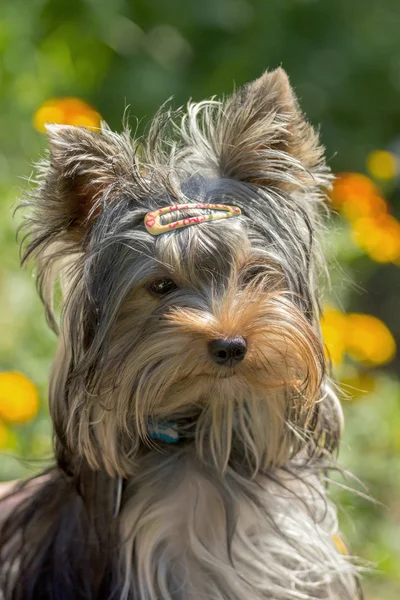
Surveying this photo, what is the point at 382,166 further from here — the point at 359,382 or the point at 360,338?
→ the point at 359,382

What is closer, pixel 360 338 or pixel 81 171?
pixel 81 171

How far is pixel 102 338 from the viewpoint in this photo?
2.37 meters

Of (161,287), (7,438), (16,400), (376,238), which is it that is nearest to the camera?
(161,287)

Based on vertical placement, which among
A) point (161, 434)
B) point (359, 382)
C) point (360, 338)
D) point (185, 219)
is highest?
point (185, 219)

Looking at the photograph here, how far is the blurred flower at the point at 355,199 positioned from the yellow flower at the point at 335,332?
0.44 metres

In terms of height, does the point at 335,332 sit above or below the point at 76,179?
below

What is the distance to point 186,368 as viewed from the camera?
232 cm

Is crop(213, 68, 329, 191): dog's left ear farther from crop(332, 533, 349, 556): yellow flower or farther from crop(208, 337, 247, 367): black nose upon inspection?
crop(332, 533, 349, 556): yellow flower

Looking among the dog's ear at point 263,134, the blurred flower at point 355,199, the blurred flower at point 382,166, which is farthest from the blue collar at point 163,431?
the blurred flower at point 382,166

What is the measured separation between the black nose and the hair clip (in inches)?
11.9

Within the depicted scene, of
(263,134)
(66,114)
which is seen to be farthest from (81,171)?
(66,114)

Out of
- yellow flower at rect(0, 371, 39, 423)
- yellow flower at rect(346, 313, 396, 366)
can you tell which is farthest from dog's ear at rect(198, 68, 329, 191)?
yellow flower at rect(346, 313, 396, 366)

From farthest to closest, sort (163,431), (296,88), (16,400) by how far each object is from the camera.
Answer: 1. (296,88)
2. (16,400)
3. (163,431)

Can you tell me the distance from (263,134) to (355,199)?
177cm
